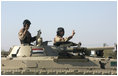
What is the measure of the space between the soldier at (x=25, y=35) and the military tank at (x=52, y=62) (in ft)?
5.00

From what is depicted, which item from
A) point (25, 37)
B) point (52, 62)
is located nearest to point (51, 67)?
point (52, 62)

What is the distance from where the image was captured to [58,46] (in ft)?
73.6

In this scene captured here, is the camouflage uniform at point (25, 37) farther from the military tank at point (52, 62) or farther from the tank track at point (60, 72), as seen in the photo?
the tank track at point (60, 72)

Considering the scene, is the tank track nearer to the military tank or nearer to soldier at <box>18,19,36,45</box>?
the military tank

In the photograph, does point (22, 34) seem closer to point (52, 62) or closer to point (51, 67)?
point (52, 62)

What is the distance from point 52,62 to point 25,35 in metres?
4.99

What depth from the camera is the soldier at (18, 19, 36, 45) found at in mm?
23312

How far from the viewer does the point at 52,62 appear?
19.4m

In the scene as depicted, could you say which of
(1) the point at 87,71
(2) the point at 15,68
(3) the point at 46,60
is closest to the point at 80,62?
(1) the point at 87,71

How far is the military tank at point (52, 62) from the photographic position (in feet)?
61.4

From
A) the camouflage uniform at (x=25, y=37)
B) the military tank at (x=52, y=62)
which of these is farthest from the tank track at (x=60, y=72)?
the camouflage uniform at (x=25, y=37)

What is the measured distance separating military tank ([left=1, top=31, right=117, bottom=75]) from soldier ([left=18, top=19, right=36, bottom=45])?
152cm

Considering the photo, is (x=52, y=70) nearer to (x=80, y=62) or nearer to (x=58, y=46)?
(x=80, y=62)

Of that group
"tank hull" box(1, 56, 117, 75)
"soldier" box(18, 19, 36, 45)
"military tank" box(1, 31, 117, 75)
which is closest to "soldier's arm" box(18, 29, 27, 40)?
"soldier" box(18, 19, 36, 45)
